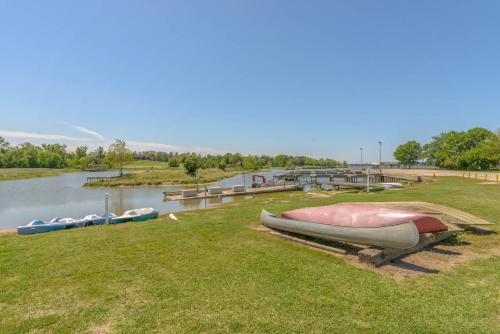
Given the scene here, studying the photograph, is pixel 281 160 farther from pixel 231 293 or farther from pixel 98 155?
pixel 231 293

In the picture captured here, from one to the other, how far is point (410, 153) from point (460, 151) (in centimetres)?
2394

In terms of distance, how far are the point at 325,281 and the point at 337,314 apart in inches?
42.6

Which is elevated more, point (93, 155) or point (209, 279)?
point (93, 155)

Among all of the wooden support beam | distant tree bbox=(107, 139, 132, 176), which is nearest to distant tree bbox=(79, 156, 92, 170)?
distant tree bbox=(107, 139, 132, 176)

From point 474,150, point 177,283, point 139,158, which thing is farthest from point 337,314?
point 139,158

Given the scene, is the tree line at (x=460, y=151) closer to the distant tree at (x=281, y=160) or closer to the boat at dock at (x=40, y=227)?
the boat at dock at (x=40, y=227)

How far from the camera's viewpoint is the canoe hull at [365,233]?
5117 mm

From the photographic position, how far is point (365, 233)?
5.71 m

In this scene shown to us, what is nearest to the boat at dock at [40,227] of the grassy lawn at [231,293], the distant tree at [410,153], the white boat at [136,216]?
the white boat at [136,216]

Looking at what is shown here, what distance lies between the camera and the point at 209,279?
501 cm

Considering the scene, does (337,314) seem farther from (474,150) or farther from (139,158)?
(139,158)

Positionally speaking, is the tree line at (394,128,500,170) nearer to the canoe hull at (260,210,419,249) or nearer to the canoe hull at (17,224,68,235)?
the canoe hull at (260,210,419,249)

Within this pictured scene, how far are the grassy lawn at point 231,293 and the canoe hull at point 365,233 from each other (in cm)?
62

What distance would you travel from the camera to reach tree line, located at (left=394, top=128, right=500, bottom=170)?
Result: 52.3 m
